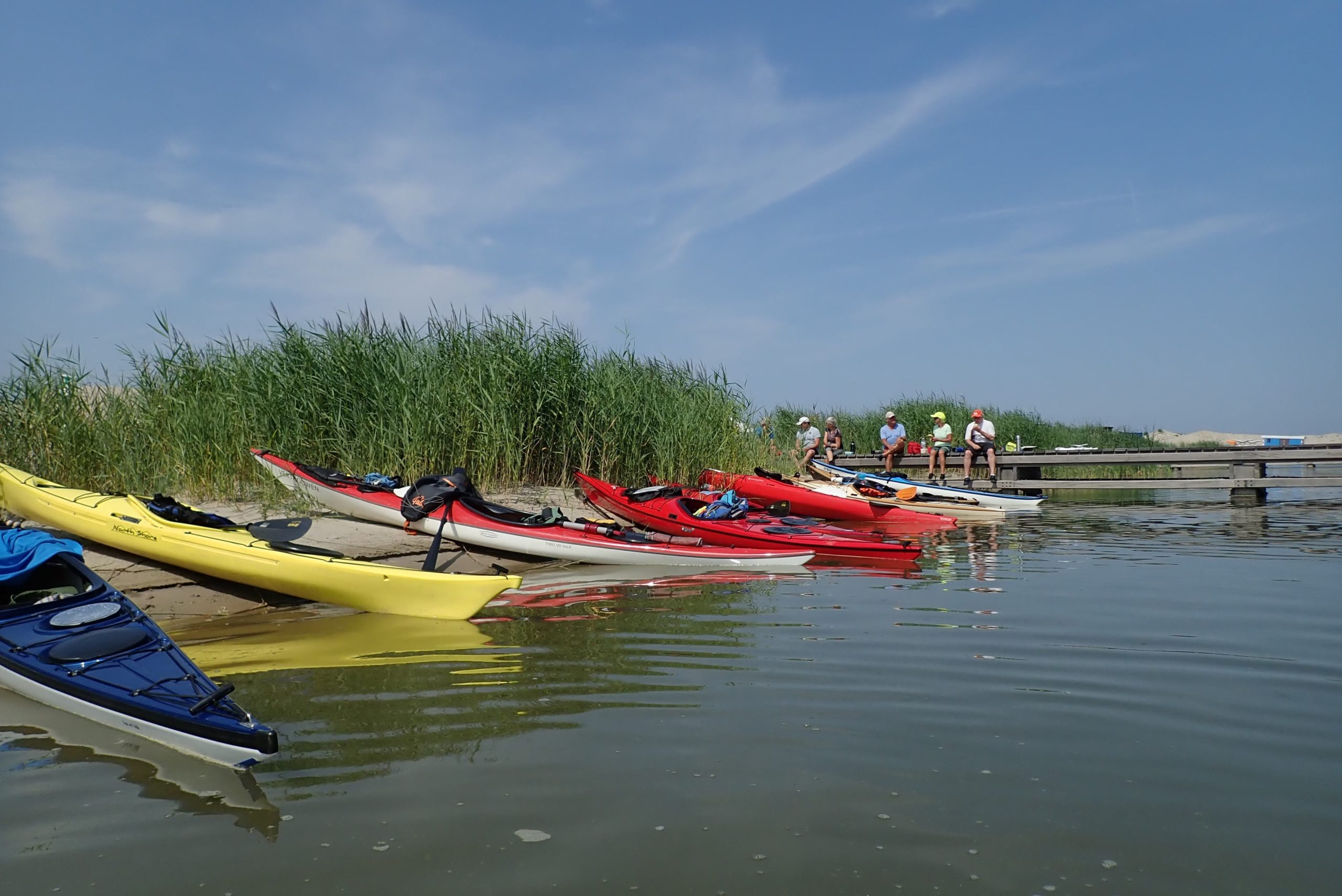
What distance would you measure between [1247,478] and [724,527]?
11.3m

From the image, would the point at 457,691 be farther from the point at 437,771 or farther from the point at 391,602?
the point at 391,602

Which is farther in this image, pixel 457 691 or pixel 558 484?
pixel 558 484

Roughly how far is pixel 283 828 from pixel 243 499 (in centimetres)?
662

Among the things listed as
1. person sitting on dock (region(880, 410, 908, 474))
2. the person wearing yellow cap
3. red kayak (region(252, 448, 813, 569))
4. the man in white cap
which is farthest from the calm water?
person sitting on dock (region(880, 410, 908, 474))

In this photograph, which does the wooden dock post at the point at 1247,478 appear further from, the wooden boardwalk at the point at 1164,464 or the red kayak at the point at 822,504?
the red kayak at the point at 822,504

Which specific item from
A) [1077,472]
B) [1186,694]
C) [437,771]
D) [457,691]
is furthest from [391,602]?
[1077,472]

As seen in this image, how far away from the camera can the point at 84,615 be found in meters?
3.91

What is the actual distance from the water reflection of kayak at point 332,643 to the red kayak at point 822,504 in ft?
22.5

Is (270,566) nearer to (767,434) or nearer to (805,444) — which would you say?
(767,434)

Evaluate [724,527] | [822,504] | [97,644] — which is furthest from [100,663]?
[822,504]

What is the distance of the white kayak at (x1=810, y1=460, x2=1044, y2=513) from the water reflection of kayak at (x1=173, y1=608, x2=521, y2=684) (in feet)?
30.6

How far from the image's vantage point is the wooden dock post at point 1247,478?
1535 cm

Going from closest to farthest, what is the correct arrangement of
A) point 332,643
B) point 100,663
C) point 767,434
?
point 100,663 → point 332,643 → point 767,434

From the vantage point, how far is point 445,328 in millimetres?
10258
